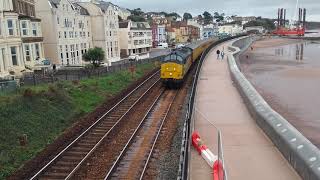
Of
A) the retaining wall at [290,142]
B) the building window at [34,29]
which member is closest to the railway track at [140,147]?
the retaining wall at [290,142]

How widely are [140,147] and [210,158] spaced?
5.13 meters

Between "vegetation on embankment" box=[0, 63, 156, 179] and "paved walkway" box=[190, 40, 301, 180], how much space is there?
7331 millimetres

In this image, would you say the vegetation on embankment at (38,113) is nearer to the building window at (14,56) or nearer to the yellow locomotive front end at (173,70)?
the yellow locomotive front end at (173,70)

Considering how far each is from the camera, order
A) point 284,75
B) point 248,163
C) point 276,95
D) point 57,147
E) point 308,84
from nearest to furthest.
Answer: point 248,163 < point 57,147 < point 276,95 < point 308,84 < point 284,75

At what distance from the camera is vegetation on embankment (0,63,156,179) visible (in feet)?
55.9

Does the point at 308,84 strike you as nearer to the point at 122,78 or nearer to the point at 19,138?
the point at 122,78

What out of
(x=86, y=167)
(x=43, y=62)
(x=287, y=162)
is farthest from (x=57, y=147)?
(x=43, y=62)

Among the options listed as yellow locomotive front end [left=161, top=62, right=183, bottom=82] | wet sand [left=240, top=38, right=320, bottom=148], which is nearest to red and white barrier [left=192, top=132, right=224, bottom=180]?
wet sand [left=240, top=38, right=320, bottom=148]

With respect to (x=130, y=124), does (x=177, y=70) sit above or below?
above

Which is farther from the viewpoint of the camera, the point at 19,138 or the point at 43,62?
the point at 43,62

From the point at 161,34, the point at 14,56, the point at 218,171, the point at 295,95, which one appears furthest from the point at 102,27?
the point at 161,34

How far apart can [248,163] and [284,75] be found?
106ft

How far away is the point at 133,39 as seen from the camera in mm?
86438

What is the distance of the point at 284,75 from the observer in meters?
43.7
